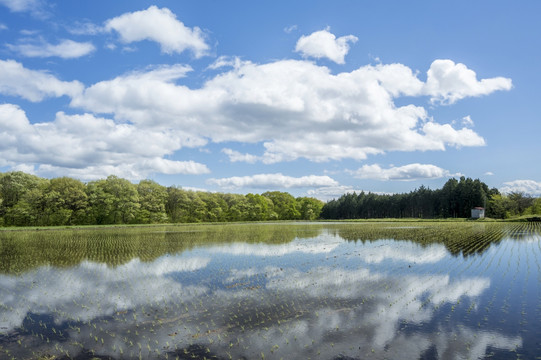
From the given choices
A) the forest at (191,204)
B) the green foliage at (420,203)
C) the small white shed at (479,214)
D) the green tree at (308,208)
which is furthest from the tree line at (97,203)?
the small white shed at (479,214)

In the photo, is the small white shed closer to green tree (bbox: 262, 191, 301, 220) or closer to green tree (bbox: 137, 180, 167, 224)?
green tree (bbox: 262, 191, 301, 220)

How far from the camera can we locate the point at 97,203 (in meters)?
87.9

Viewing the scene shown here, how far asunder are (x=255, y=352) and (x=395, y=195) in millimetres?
146252

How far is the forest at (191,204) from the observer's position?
82875mm

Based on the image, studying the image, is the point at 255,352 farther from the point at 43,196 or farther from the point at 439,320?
the point at 43,196

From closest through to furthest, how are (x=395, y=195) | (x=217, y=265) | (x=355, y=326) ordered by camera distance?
1. (x=355, y=326)
2. (x=217, y=265)
3. (x=395, y=195)

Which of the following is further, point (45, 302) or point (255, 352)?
point (45, 302)

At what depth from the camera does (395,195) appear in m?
146

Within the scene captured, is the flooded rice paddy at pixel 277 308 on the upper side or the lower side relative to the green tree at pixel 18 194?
lower

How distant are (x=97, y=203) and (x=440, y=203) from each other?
109m

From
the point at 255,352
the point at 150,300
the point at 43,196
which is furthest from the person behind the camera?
the point at 43,196

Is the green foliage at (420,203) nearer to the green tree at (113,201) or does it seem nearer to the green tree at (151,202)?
the green tree at (151,202)

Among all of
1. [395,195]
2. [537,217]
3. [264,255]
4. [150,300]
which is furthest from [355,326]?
[395,195]

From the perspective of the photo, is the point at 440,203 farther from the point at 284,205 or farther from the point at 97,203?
the point at 97,203
